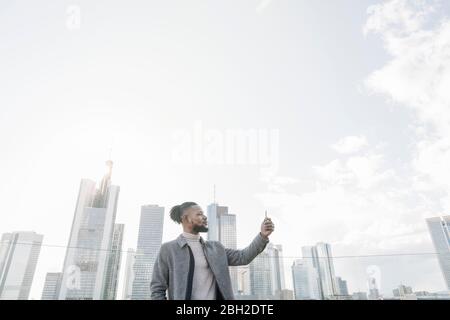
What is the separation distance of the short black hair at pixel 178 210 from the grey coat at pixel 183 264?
201 mm

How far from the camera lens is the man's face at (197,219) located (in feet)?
6.36

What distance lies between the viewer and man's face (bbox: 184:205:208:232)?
6.36 feet

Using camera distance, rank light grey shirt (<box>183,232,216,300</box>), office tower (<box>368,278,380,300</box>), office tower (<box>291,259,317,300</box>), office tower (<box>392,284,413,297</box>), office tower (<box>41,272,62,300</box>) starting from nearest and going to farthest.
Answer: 1. light grey shirt (<box>183,232,216,300</box>)
2. office tower (<box>368,278,380,300</box>)
3. office tower (<box>392,284,413,297</box>)
4. office tower (<box>291,259,317,300</box>)
5. office tower (<box>41,272,62,300</box>)

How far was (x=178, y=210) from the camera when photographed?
2.15 m

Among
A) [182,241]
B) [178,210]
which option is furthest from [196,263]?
[178,210]

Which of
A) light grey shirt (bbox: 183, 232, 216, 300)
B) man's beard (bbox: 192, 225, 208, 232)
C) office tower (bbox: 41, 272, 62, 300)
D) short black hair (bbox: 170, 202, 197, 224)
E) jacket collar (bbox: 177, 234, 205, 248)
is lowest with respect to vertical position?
light grey shirt (bbox: 183, 232, 216, 300)

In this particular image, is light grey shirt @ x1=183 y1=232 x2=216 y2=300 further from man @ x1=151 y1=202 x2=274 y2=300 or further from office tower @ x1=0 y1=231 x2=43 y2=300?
office tower @ x1=0 y1=231 x2=43 y2=300

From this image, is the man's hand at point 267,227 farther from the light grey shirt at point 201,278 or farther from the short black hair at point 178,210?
the short black hair at point 178,210

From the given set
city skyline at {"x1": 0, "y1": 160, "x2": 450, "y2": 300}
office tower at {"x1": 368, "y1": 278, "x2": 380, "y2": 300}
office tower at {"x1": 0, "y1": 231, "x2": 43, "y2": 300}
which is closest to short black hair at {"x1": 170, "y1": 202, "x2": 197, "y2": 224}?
city skyline at {"x1": 0, "y1": 160, "x2": 450, "y2": 300}

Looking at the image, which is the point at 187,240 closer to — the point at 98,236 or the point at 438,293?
the point at 438,293

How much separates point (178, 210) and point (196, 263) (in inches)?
19.8

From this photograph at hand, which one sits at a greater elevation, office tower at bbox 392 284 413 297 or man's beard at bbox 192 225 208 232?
man's beard at bbox 192 225 208 232

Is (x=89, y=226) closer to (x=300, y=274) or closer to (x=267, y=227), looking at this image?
(x=300, y=274)
